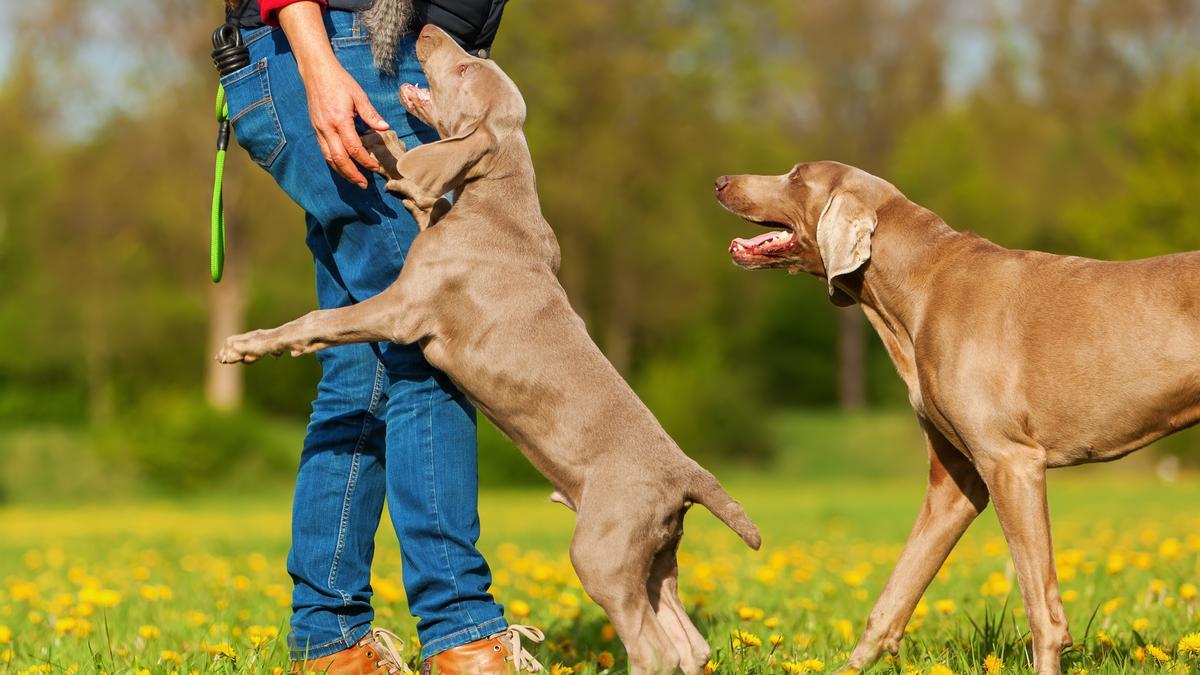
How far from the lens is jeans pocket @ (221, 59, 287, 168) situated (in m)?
3.59

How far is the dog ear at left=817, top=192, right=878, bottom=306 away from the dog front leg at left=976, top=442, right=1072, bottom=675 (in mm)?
776

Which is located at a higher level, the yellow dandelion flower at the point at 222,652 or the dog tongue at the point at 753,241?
the dog tongue at the point at 753,241

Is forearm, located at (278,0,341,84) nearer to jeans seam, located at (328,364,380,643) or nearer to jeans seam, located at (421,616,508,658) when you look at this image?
jeans seam, located at (328,364,380,643)

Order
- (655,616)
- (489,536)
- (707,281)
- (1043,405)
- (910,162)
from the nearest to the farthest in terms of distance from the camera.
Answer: (655,616) < (1043,405) < (489,536) < (707,281) < (910,162)

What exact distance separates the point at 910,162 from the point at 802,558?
101ft

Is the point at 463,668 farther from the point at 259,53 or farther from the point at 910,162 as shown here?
the point at 910,162

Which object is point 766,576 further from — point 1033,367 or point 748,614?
point 1033,367

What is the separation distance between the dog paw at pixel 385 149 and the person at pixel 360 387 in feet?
0.18

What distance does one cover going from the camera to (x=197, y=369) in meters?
31.2

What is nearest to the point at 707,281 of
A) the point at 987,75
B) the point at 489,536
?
the point at 987,75

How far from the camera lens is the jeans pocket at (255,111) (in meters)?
3.59

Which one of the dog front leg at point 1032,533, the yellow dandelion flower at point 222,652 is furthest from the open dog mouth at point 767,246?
the yellow dandelion flower at point 222,652

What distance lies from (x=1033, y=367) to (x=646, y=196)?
28.7 meters

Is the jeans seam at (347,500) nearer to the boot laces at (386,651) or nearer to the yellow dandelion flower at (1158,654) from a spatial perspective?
the boot laces at (386,651)
